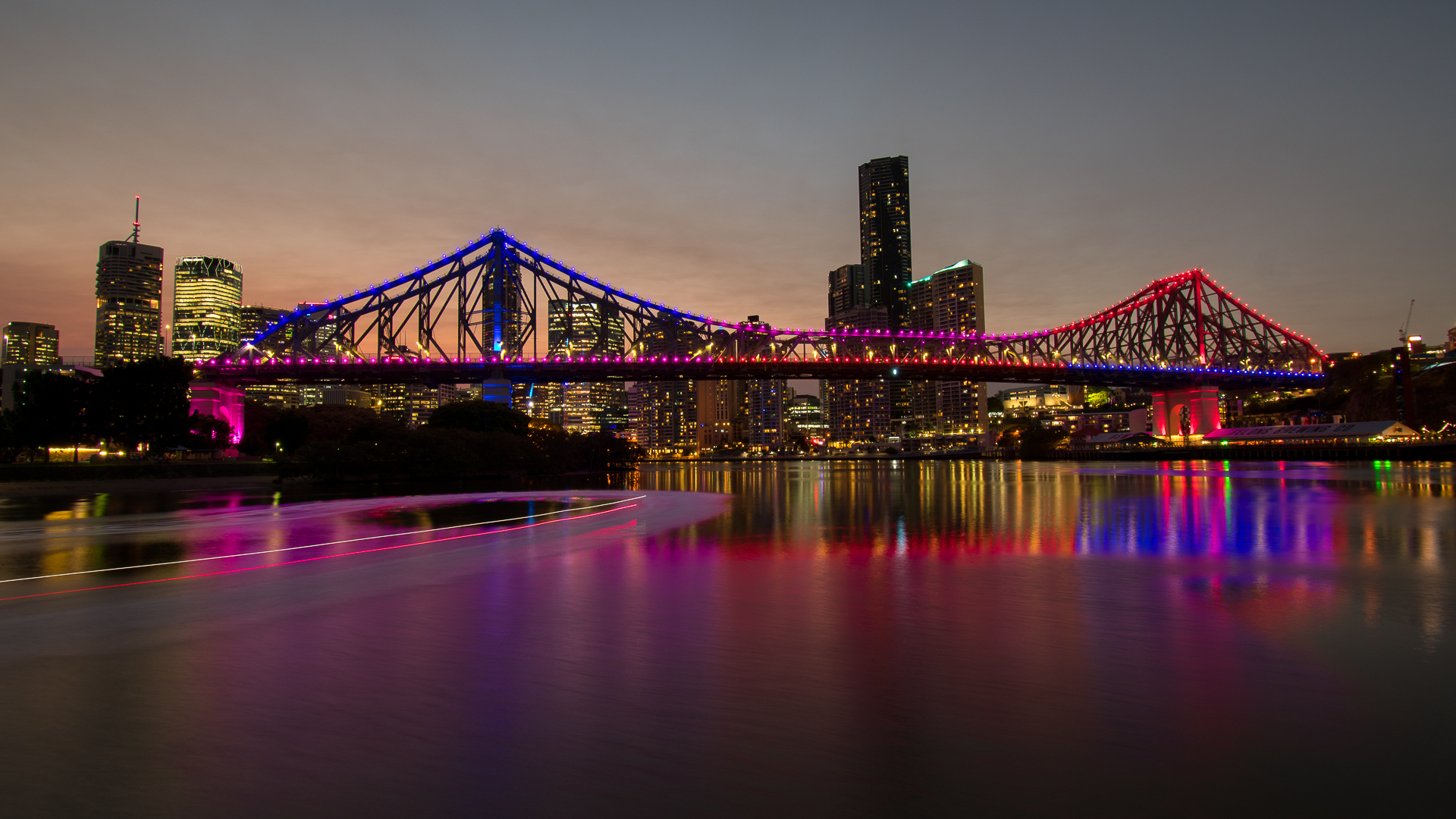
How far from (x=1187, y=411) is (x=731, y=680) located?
117 m

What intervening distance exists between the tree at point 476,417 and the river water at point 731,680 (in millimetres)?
65889

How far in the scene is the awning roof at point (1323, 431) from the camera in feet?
290

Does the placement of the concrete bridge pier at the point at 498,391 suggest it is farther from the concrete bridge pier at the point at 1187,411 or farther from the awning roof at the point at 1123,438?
the awning roof at the point at 1123,438

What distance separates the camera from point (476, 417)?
8062 centimetres

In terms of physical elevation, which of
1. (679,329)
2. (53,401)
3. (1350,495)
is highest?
(679,329)

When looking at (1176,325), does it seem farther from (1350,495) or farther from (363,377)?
(363,377)

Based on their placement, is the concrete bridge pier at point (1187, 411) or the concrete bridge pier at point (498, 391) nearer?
the concrete bridge pier at point (498, 391)

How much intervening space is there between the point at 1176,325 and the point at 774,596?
11858 cm

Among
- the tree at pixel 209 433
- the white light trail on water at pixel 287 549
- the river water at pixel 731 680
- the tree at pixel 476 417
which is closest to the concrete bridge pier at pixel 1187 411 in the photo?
the tree at pixel 476 417

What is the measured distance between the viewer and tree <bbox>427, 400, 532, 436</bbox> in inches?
3164

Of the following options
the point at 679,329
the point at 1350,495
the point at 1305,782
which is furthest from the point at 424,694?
the point at 679,329

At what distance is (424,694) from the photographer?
6.35 m

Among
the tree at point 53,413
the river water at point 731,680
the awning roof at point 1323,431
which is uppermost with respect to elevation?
the tree at point 53,413

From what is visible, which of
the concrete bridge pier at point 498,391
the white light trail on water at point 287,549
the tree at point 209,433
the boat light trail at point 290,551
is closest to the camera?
the boat light trail at point 290,551
